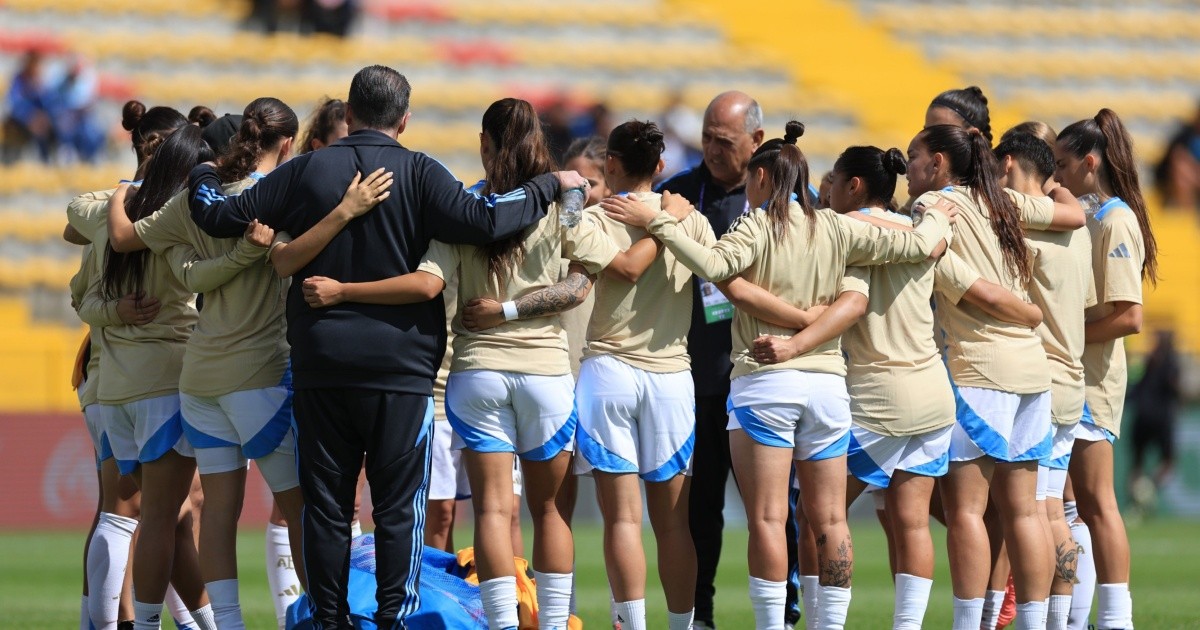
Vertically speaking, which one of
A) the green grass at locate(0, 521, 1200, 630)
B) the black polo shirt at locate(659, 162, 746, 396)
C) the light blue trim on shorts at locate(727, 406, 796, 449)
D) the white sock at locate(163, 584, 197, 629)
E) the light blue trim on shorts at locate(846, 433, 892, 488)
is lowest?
the green grass at locate(0, 521, 1200, 630)

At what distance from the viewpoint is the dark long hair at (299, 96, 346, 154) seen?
7.22 m

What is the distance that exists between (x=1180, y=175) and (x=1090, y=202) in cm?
1562

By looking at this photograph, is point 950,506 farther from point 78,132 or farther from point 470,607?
point 78,132

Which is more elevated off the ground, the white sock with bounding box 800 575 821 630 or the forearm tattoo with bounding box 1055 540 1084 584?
the forearm tattoo with bounding box 1055 540 1084 584

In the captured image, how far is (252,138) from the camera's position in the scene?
243 inches

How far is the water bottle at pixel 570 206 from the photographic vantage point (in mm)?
5957

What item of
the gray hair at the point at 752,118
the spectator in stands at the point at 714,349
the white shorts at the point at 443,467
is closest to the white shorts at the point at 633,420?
the spectator in stands at the point at 714,349

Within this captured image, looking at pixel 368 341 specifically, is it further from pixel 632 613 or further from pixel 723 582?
pixel 723 582

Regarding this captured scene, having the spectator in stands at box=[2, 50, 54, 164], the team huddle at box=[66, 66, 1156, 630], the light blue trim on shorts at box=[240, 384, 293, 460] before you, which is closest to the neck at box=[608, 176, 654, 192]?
the team huddle at box=[66, 66, 1156, 630]

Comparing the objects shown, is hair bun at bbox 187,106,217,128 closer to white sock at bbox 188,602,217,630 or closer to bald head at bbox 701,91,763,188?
white sock at bbox 188,602,217,630

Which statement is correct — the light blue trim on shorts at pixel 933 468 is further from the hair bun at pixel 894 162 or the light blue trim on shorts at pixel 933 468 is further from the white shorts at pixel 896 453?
the hair bun at pixel 894 162

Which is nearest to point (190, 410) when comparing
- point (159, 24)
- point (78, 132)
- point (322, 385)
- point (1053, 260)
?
point (322, 385)

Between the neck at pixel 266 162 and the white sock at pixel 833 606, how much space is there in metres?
2.76

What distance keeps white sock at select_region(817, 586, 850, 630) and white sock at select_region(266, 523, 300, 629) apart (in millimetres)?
2548
